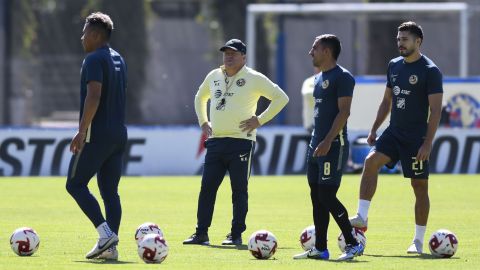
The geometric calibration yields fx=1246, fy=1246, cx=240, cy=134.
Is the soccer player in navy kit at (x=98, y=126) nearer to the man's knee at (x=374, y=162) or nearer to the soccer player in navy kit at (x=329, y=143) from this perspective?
the soccer player in navy kit at (x=329, y=143)

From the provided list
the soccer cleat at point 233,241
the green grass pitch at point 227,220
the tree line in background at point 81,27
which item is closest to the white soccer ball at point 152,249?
the green grass pitch at point 227,220

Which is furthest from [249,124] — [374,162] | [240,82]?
[374,162]

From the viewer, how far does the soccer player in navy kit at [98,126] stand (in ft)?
37.3

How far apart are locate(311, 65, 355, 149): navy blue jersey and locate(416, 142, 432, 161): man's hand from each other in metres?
0.90

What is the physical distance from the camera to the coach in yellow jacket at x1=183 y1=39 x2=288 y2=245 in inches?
535

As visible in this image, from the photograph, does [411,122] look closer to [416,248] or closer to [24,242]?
[416,248]

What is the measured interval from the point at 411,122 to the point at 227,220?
4.37m

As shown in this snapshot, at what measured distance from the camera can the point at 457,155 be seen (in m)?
26.2

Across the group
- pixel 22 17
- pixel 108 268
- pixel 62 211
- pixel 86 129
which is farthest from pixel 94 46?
pixel 22 17

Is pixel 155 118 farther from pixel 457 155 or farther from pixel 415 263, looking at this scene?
pixel 415 263

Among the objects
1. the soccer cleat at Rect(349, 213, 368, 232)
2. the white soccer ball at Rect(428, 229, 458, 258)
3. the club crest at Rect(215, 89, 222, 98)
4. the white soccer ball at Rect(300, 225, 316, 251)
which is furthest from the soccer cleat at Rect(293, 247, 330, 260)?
the club crest at Rect(215, 89, 222, 98)

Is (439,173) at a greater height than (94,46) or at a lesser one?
lesser

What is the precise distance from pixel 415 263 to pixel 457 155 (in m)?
15.0

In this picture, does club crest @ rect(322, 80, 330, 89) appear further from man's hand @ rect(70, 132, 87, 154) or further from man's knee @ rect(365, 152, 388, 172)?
man's hand @ rect(70, 132, 87, 154)
